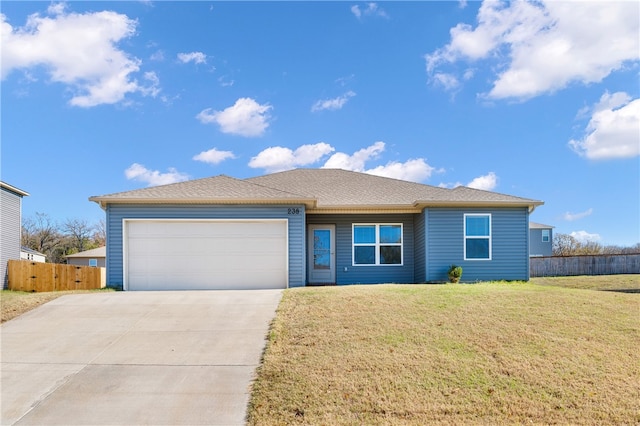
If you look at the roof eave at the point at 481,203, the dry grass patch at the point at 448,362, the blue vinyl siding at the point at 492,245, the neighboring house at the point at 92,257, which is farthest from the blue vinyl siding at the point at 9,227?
the neighboring house at the point at 92,257

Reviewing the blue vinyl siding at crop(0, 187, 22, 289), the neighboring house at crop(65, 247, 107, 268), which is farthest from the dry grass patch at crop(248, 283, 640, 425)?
the neighboring house at crop(65, 247, 107, 268)

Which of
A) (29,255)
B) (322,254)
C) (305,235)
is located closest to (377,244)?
(322,254)

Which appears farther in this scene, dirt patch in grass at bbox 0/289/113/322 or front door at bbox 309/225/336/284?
front door at bbox 309/225/336/284

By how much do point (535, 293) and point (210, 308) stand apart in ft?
25.5

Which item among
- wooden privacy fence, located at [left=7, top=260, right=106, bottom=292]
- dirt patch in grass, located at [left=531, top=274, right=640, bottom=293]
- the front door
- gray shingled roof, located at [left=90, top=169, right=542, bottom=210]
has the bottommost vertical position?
dirt patch in grass, located at [left=531, top=274, right=640, bottom=293]

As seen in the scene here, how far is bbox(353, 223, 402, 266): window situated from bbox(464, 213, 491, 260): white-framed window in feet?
7.36

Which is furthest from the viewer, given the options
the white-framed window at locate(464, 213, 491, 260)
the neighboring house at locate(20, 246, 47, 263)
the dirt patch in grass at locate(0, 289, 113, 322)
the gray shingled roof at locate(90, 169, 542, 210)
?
the neighboring house at locate(20, 246, 47, 263)

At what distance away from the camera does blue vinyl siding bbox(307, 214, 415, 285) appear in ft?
52.8

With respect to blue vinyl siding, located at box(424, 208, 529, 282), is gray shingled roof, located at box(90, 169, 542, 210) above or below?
above

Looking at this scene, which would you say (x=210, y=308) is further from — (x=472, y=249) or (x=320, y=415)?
(x=472, y=249)

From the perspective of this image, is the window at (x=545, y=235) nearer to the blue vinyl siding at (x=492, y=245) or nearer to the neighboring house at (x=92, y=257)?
the blue vinyl siding at (x=492, y=245)

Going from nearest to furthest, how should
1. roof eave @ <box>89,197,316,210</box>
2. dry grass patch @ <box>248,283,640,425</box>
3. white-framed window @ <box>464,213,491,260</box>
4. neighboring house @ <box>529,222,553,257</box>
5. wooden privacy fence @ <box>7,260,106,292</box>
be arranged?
1. dry grass patch @ <box>248,283,640,425</box>
2. roof eave @ <box>89,197,316,210</box>
3. white-framed window @ <box>464,213,491,260</box>
4. wooden privacy fence @ <box>7,260,106,292</box>
5. neighboring house @ <box>529,222,553,257</box>

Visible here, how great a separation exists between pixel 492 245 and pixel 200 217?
9223 millimetres

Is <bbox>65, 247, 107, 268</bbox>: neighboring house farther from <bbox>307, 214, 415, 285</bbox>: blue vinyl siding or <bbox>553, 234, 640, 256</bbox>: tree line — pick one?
<bbox>553, 234, 640, 256</bbox>: tree line
